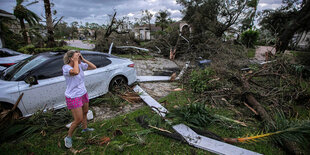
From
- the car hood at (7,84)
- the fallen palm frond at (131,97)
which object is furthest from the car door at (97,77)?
the car hood at (7,84)

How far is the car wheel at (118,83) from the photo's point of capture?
15.5 feet

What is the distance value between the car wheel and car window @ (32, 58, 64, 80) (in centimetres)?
152

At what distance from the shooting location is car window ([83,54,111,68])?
14.1 ft

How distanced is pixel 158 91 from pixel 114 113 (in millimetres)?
2109

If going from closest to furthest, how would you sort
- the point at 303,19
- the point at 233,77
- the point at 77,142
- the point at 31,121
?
the point at 77,142, the point at 31,121, the point at 233,77, the point at 303,19

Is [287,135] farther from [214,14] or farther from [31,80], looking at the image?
[214,14]

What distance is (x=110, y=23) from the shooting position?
1404 cm

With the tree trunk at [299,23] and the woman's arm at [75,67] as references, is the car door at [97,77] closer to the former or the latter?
the woman's arm at [75,67]

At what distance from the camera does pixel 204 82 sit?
204 inches

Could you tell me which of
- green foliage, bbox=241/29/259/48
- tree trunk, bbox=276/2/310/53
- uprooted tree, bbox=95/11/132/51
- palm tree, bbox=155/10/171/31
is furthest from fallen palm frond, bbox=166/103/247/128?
palm tree, bbox=155/10/171/31

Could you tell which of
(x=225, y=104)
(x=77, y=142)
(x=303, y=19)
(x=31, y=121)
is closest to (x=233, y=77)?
(x=225, y=104)

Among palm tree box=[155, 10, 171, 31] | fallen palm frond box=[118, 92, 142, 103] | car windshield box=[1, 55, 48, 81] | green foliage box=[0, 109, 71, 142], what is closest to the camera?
green foliage box=[0, 109, 71, 142]

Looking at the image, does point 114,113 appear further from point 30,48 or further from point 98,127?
point 30,48

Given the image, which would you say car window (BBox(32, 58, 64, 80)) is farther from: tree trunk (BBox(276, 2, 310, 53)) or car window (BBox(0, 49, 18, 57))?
tree trunk (BBox(276, 2, 310, 53))
